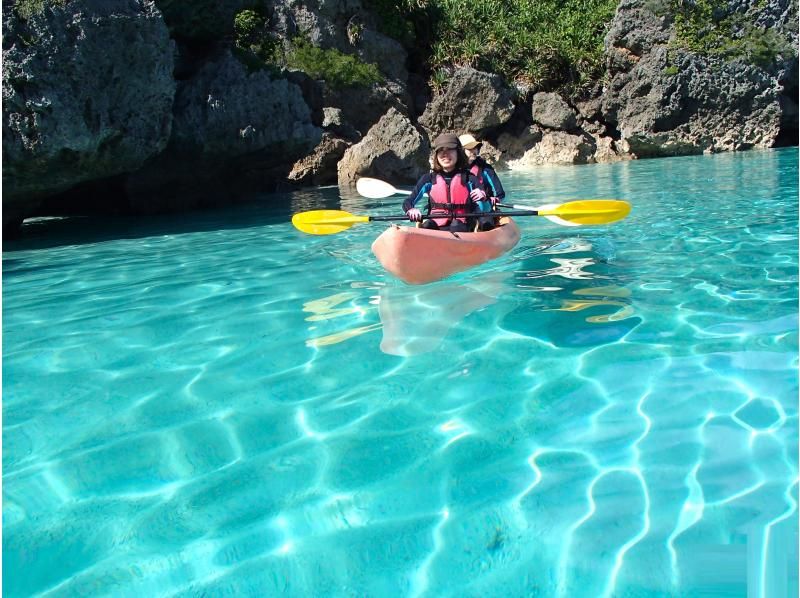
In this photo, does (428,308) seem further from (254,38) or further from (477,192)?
(254,38)

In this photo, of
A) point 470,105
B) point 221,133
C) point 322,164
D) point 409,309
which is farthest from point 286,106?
point 470,105

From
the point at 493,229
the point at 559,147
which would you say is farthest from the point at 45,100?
the point at 559,147

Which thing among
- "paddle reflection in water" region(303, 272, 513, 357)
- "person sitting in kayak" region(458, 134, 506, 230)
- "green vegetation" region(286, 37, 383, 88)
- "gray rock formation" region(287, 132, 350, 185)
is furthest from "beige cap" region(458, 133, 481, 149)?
"green vegetation" region(286, 37, 383, 88)

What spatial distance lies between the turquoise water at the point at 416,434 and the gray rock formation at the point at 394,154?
9309mm

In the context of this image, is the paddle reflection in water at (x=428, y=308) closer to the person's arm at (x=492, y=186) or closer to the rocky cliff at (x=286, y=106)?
the person's arm at (x=492, y=186)

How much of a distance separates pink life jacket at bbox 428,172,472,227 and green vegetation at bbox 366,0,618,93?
17.2m

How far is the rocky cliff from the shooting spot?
8.77 m

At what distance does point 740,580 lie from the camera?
1.99 metres

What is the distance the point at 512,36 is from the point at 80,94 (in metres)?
16.9

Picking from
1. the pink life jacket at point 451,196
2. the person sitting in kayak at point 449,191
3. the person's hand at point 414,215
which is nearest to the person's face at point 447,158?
the person sitting in kayak at point 449,191

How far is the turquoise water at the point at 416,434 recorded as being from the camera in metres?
2.13

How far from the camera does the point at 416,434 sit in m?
2.91

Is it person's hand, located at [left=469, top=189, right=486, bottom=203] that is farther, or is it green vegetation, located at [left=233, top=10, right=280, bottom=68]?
green vegetation, located at [left=233, top=10, right=280, bottom=68]

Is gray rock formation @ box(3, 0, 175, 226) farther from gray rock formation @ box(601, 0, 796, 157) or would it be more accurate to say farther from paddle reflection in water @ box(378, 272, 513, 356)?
gray rock formation @ box(601, 0, 796, 157)
